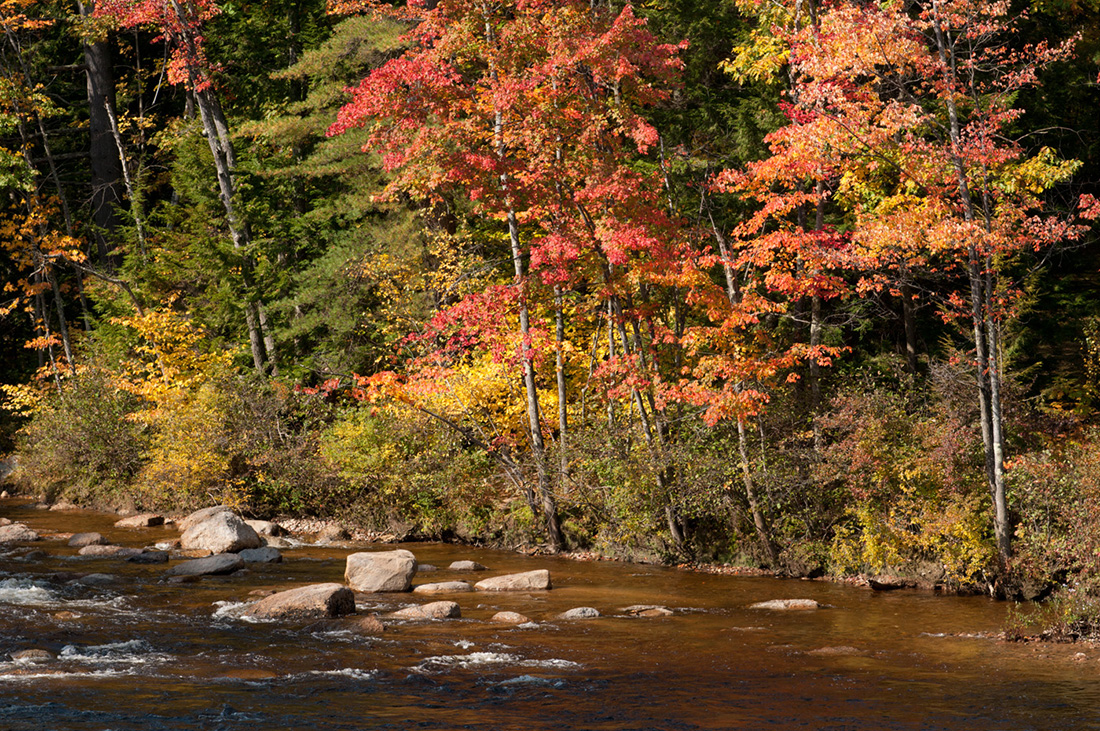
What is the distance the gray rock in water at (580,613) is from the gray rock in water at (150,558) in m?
7.67

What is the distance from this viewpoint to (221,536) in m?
17.5

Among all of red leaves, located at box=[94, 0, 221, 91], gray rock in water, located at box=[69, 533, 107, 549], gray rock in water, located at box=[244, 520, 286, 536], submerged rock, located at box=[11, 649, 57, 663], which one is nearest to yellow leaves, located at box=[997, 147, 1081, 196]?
submerged rock, located at box=[11, 649, 57, 663]

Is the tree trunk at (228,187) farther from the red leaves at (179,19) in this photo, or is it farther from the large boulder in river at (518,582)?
the large boulder in river at (518,582)

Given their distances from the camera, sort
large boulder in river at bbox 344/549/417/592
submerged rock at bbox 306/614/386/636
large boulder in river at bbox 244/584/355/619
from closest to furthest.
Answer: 1. submerged rock at bbox 306/614/386/636
2. large boulder in river at bbox 244/584/355/619
3. large boulder in river at bbox 344/549/417/592

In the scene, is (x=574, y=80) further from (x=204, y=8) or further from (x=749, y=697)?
(x=204, y=8)

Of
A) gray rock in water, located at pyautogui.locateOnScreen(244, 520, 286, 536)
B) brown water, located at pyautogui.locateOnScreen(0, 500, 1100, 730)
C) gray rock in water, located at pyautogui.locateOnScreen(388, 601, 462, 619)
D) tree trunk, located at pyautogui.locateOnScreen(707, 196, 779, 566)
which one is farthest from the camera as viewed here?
gray rock in water, located at pyautogui.locateOnScreen(244, 520, 286, 536)

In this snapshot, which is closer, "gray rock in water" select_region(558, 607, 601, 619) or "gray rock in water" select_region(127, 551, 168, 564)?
"gray rock in water" select_region(558, 607, 601, 619)

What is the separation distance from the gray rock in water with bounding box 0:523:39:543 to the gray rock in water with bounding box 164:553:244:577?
5007 millimetres

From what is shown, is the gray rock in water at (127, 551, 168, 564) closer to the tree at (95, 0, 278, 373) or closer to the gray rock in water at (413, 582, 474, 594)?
the gray rock in water at (413, 582, 474, 594)

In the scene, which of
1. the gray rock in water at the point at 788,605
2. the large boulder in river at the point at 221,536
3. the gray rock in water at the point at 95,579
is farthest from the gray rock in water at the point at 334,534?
the gray rock in water at the point at 788,605

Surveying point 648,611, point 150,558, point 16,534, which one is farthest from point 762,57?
point 16,534

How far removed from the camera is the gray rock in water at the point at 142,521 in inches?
846

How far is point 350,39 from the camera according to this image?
75.6ft

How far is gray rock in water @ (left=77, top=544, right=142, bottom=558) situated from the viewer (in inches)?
671
